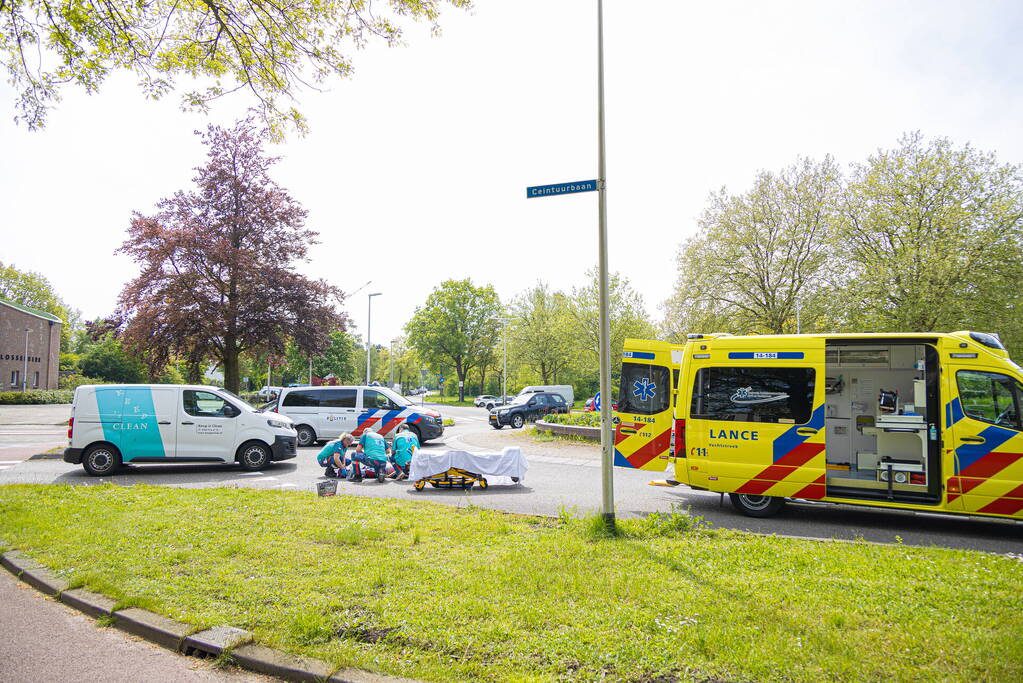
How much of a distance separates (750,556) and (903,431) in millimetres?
4418

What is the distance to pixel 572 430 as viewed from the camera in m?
19.3

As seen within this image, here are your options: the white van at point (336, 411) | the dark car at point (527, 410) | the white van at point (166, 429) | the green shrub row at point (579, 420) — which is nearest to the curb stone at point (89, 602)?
the white van at point (166, 429)

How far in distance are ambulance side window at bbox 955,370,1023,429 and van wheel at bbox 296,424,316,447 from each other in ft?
52.6

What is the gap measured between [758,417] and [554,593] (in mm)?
5134

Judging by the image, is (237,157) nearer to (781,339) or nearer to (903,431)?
(781,339)

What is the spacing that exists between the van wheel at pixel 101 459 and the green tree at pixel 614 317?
119 ft

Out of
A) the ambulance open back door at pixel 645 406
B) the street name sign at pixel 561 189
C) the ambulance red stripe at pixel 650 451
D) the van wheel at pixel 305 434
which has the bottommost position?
the van wheel at pixel 305 434

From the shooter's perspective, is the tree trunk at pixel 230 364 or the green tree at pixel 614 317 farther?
the green tree at pixel 614 317

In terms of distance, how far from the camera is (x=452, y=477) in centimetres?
1066

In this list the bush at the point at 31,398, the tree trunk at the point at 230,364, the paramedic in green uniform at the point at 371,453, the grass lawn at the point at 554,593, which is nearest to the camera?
the grass lawn at the point at 554,593

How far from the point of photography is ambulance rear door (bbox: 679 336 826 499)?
8.34 meters

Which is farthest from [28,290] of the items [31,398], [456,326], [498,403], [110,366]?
[498,403]

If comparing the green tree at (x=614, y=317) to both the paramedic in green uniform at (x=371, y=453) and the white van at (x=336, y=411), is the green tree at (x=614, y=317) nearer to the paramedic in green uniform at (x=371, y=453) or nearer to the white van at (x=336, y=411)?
the white van at (x=336, y=411)

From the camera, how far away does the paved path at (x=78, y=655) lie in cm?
368
